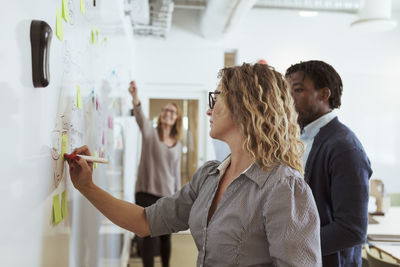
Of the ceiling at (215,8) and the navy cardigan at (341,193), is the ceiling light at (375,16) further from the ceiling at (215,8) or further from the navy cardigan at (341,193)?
the navy cardigan at (341,193)

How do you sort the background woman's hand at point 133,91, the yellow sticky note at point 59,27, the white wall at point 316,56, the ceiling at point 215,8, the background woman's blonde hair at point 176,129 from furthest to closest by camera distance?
the white wall at point 316,56 < the ceiling at point 215,8 < the background woman's blonde hair at point 176,129 < the background woman's hand at point 133,91 < the yellow sticky note at point 59,27

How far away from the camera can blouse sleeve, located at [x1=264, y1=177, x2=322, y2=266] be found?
3.43 ft

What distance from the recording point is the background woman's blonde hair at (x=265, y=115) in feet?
3.86

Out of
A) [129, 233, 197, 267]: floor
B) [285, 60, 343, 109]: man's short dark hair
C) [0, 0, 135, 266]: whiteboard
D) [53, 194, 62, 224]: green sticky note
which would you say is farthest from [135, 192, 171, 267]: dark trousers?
[53, 194, 62, 224]: green sticky note

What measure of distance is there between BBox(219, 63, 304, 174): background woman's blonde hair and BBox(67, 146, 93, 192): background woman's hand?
0.52 metres

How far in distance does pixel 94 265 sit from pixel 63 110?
105cm

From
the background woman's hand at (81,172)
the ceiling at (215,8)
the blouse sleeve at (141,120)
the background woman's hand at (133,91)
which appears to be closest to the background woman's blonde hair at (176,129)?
the blouse sleeve at (141,120)

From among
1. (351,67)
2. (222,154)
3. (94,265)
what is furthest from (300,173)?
(351,67)

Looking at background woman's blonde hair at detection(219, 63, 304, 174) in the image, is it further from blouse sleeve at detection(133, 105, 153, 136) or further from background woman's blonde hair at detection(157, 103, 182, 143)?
background woman's blonde hair at detection(157, 103, 182, 143)

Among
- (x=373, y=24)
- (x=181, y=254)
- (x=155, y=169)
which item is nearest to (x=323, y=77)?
(x=155, y=169)

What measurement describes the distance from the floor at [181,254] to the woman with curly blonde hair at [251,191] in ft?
10.1

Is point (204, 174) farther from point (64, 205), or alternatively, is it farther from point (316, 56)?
point (316, 56)

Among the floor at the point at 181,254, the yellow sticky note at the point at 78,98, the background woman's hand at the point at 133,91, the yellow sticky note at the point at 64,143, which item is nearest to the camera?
the yellow sticky note at the point at 64,143

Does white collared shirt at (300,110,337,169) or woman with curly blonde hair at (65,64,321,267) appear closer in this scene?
woman with curly blonde hair at (65,64,321,267)
